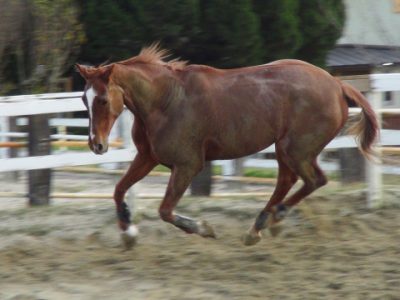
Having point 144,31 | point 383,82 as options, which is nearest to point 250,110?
point 383,82

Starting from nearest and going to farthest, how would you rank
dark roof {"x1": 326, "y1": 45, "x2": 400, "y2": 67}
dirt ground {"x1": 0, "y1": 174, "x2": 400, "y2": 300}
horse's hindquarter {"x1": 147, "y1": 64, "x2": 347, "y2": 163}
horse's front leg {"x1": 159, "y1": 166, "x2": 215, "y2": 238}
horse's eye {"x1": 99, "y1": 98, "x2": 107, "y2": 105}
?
dirt ground {"x1": 0, "y1": 174, "x2": 400, "y2": 300}
horse's eye {"x1": 99, "y1": 98, "x2": 107, "y2": 105}
horse's front leg {"x1": 159, "y1": 166, "x2": 215, "y2": 238}
horse's hindquarter {"x1": 147, "y1": 64, "x2": 347, "y2": 163}
dark roof {"x1": 326, "y1": 45, "x2": 400, "y2": 67}

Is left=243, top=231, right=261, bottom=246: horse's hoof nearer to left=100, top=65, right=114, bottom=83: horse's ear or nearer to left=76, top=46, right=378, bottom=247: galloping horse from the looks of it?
left=76, top=46, right=378, bottom=247: galloping horse

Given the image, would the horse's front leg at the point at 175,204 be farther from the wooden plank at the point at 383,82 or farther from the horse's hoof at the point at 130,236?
the wooden plank at the point at 383,82

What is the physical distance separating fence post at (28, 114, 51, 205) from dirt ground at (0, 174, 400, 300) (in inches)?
9.0

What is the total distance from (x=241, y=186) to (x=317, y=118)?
12.9 ft

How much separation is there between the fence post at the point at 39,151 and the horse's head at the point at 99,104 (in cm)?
214

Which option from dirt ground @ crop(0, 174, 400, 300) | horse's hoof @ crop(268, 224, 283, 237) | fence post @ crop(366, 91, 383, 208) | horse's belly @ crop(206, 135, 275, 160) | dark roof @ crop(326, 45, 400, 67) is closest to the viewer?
dirt ground @ crop(0, 174, 400, 300)

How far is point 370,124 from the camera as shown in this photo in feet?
24.8

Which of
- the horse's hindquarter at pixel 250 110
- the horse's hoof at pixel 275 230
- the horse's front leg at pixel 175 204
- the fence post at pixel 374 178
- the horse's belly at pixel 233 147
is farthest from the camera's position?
the fence post at pixel 374 178

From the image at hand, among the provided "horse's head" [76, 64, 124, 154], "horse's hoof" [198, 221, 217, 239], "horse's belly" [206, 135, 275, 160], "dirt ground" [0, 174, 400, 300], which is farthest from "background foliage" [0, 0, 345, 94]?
"horse's hoof" [198, 221, 217, 239]

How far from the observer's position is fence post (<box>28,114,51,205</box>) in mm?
8680

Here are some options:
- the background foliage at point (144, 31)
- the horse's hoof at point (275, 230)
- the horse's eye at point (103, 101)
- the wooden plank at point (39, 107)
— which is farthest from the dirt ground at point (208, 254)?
the background foliage at point (144, 31)

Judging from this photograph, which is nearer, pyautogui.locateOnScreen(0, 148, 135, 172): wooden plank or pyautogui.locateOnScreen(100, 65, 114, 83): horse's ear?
pyautogui.locateOnScreen(100, 65, 114, 83): horse's ear

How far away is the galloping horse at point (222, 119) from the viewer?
6.91m
